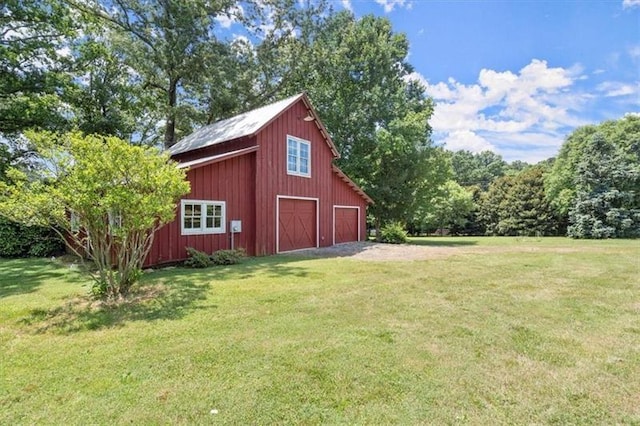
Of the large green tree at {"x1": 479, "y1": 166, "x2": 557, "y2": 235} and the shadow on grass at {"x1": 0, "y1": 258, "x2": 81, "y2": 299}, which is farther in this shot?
the large green tree at {"x1": 479, "y1": 166, "x2": 557, "y2": 235}

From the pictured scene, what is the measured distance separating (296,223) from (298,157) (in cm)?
287

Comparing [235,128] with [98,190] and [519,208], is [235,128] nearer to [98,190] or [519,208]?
[98,190]

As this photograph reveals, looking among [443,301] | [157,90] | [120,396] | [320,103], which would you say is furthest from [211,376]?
[157,90]

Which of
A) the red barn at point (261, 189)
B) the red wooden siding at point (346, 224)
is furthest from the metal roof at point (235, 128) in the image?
the red wooden siding at point (346, 224)

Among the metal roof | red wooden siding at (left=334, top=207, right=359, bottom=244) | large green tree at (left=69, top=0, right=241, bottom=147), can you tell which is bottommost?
red wooden siding at (left=334, top=207, right=359, bottom=244)

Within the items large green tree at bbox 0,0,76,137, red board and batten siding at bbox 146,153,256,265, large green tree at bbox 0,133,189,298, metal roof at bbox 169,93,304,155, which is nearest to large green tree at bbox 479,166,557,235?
metal roof at bbox 169,93,304,155

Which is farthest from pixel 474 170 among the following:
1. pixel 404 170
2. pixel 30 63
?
pixel 30 63

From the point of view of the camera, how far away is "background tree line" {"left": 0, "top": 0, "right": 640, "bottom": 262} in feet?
46.5

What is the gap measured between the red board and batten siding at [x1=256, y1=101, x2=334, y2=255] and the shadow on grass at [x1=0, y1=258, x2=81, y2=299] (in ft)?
19.4

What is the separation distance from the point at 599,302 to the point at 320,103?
65.3 ft

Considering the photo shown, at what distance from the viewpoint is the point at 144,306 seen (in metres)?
5.48

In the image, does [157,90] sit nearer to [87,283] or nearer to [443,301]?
[87,283]

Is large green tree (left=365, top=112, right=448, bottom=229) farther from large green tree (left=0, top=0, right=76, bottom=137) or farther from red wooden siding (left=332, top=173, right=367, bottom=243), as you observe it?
large green tree (left=0, top=0, right=76, bottom=137)

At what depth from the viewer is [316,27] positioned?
2192cm
